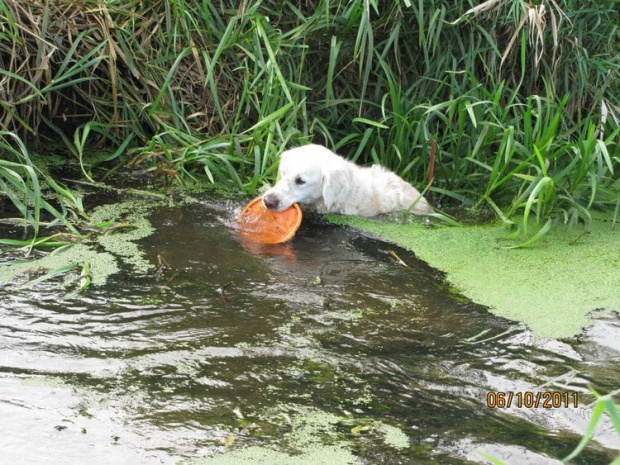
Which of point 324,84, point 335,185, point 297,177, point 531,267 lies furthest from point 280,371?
point 324,84

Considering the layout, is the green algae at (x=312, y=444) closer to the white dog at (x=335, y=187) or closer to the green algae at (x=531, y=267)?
the green algae at (x=531, y=267)

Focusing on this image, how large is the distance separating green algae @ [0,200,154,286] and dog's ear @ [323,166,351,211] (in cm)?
98

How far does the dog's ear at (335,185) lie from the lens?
14.9 ft

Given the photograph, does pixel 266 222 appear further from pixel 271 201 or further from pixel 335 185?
pixel 335 185

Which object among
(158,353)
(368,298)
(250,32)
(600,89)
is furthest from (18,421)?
(600,89)

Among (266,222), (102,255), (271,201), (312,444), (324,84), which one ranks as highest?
(324,84)

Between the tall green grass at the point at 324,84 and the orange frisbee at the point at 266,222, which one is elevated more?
the tall green grass at the point at 324,84

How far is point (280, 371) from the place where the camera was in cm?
285

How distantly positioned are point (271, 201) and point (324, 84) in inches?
47.1
